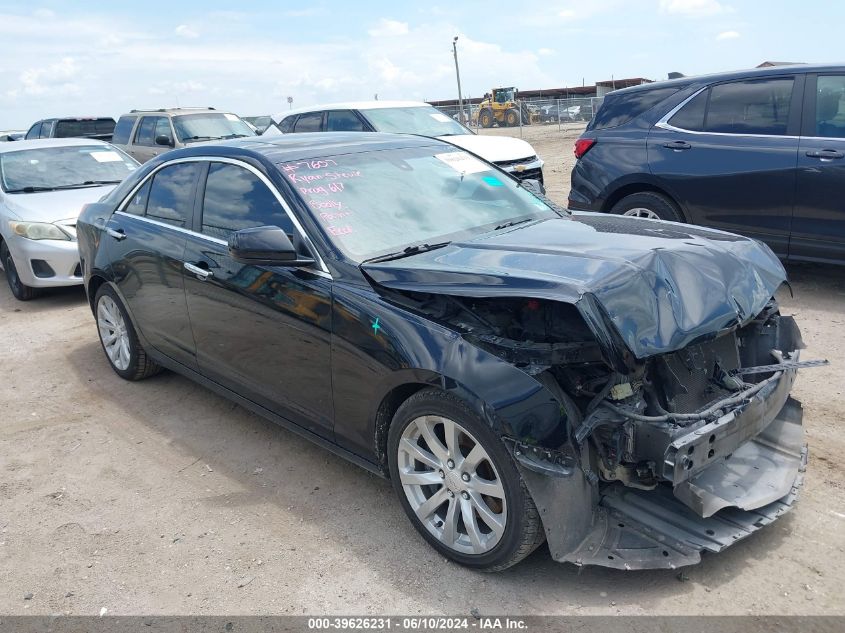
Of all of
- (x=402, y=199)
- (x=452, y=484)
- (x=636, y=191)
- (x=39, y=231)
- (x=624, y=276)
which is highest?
(x=402, y=199)

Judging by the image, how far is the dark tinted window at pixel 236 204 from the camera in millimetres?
3766

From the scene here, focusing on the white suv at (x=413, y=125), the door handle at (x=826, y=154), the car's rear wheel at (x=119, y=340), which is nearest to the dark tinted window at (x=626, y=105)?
the door handle at (x=826, y=154)

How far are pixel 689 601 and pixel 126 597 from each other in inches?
92.3

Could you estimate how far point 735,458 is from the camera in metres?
3.29

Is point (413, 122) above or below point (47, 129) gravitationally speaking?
below

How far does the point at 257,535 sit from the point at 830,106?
5.71 metres

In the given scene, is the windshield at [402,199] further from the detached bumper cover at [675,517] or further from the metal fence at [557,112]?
the metal fence at [557,112]

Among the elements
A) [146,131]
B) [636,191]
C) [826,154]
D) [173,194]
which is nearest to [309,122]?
[146,131]

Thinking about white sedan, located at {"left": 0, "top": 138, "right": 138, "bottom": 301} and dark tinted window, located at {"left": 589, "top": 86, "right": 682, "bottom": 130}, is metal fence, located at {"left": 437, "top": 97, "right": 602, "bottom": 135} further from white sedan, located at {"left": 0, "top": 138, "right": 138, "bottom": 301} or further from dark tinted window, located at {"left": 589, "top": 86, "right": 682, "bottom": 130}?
dark tinted window, located at {"left": 589, "top": 86, "right": 682, "bottom": 130}

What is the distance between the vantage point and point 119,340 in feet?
17.9

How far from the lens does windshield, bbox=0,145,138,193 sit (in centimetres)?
846

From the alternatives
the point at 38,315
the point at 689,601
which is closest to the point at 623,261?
the point at 689,601

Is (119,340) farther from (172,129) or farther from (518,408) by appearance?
(172,129)

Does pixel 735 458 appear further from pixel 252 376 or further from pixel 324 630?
pixel 252 376
